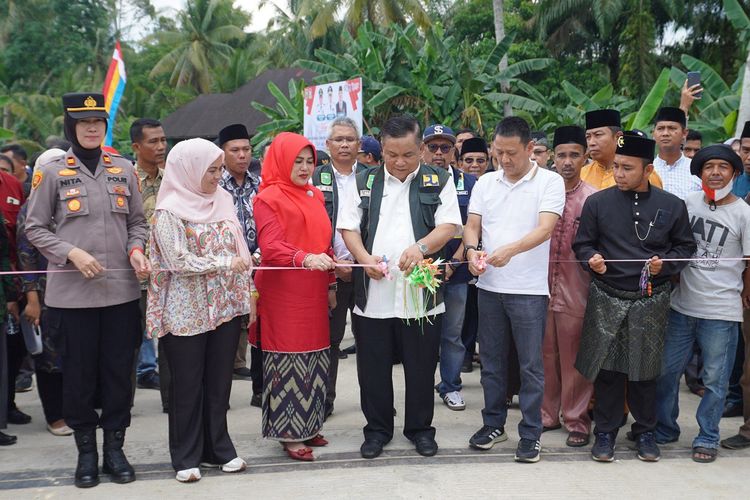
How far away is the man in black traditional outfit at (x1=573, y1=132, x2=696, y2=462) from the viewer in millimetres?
4285

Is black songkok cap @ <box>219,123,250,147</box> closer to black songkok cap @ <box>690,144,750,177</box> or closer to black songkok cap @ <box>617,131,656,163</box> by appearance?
black songkok cap @ <box>617,131,656,163</box>

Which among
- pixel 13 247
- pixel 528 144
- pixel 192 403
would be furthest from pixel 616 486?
pixel 13 247

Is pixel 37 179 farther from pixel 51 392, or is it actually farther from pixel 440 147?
pixel 440 147

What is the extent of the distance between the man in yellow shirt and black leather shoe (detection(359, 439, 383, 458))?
2401mm

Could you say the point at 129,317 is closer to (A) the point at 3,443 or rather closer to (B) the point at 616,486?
(A) the point at 3,443

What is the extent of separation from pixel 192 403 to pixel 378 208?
1667 mm

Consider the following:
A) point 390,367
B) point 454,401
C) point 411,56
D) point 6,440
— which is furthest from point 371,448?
point 411,56

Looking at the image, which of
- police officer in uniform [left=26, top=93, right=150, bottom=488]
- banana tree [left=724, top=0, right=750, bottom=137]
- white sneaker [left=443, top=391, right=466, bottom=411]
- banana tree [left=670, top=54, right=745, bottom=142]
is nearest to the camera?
police officer in uniform [left=26, top=93, right=150, bottom=488]

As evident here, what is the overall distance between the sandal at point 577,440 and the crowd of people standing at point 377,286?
0.01m

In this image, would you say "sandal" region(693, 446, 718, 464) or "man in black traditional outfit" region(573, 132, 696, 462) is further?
"sandal" region(693, 446, 718, 464)

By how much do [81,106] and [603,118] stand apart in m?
3.50

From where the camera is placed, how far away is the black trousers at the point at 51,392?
4.93 metres

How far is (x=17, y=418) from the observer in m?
5.22

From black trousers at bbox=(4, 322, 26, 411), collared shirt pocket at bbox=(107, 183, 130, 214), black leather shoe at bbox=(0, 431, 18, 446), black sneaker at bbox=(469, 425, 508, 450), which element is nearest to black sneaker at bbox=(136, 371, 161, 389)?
black trousers at bbox=(4, 322, 26, 411)
